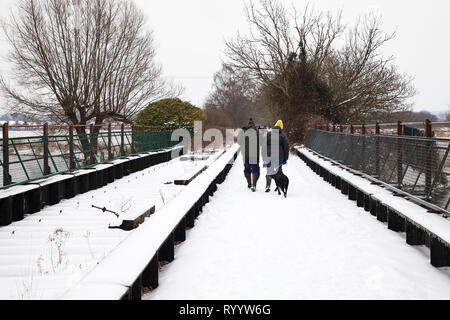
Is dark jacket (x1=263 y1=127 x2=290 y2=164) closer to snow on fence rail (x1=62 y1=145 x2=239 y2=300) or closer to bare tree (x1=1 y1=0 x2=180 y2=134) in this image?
snow on fence rail (x1=62 y1=145 x2=239 y2=300)

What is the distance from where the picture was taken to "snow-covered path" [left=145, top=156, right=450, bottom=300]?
5020 millimetres

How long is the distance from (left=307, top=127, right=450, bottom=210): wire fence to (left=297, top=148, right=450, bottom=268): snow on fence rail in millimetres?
233

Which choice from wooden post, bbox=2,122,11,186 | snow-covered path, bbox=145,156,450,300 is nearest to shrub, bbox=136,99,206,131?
Result: wooden post, bbox=2,122,11,186

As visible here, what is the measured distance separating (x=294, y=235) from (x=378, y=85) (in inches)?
1097

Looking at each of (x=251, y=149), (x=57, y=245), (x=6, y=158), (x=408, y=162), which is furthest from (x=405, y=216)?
(x=6, y=158)

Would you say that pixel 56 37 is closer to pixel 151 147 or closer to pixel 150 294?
pixel 151 147

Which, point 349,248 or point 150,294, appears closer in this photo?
point 150,294

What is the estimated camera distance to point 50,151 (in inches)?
461

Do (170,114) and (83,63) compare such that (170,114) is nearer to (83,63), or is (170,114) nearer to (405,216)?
(83,63)

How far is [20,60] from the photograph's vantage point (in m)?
26.5

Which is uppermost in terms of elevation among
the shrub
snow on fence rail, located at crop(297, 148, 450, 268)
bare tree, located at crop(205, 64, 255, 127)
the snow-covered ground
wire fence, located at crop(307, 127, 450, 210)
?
bare tree, located at crop(205, 64, 255, 127)

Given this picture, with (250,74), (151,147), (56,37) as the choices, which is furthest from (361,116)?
(56,37)

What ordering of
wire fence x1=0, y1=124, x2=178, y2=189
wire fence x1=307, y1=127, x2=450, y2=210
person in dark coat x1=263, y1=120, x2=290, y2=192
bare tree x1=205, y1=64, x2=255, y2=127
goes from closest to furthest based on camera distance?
wire fence x1=307, y1=127, x2=450, y2=210 → wire fence x1=0, y1=124, x2=178, y2=189 → person in dark coat x1=263, y1=120, x2=290, y2=192 → bare tree x1=205, y1=64, x2=255, y2=127

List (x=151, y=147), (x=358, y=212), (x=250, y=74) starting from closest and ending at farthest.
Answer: (x=358, y=212) → (x=151, y=147) → (x=250, y=74)
